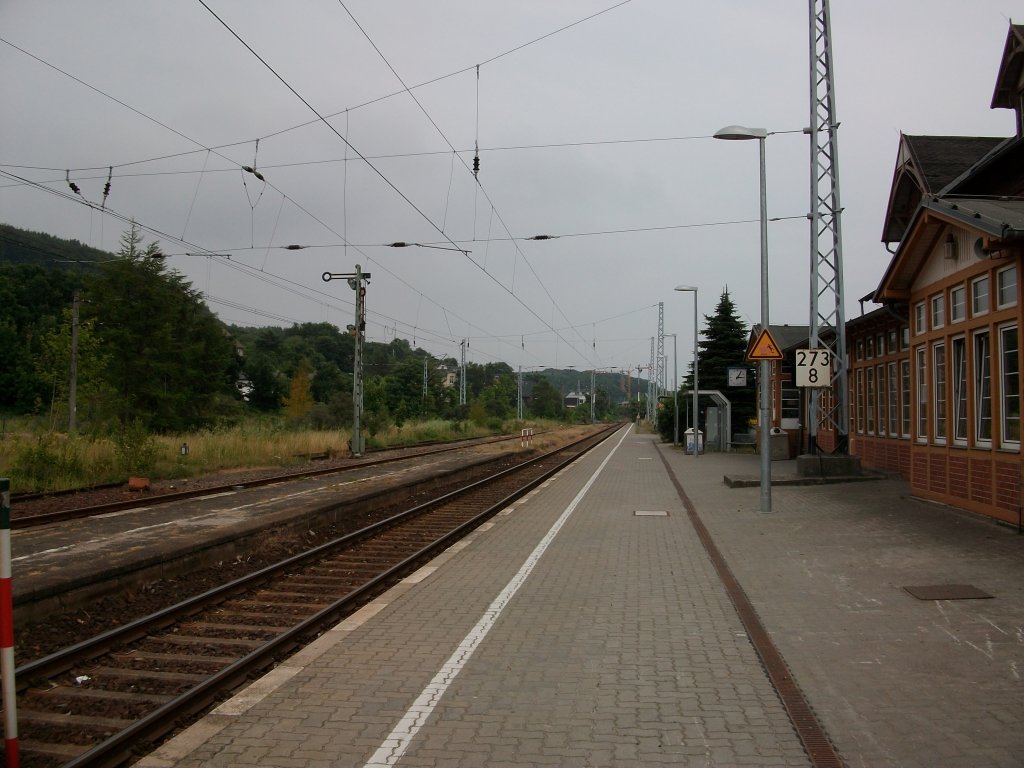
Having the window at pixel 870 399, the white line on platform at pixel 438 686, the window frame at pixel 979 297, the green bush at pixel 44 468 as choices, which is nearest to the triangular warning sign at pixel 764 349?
the window frame at pixel 979 297

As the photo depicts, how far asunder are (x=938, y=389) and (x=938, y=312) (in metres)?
1.23

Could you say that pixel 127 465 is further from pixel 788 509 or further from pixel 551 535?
pixel 788 509

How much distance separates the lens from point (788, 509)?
47.1ft

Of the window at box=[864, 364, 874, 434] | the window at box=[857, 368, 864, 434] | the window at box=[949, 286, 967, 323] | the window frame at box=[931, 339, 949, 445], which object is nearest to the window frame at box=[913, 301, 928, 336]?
the window frame at box=[931, 339, 949, 445]

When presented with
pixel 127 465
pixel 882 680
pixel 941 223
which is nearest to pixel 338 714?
pixel 882 680

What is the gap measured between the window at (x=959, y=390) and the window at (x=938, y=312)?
567mm

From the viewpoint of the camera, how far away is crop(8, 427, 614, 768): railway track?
4492mm

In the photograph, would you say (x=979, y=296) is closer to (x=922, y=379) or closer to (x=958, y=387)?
(x=958, y=387)

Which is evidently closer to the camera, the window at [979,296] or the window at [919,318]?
Result: the window at [979,296]

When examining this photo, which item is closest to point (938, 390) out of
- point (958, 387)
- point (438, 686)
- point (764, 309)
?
point (958, 387)

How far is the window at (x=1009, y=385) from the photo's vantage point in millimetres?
10445

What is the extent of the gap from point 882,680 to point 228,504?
40.5 feet

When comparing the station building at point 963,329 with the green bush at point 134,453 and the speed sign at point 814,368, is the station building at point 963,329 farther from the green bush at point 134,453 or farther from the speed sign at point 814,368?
the green bush at point 134,453

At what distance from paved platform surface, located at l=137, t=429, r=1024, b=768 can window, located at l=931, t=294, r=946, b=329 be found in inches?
151
